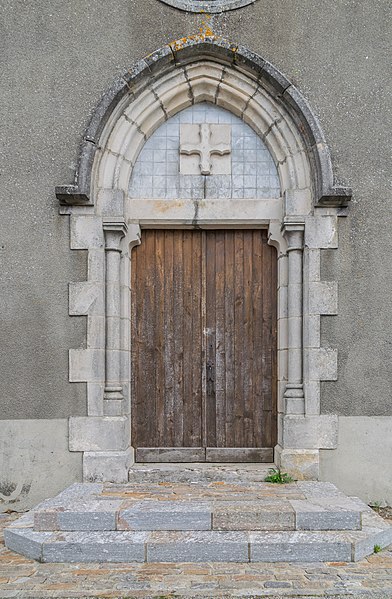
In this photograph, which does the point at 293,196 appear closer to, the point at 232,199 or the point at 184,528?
the point at 232,199

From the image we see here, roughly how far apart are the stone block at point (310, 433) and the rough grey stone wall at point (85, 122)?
0.19 metres

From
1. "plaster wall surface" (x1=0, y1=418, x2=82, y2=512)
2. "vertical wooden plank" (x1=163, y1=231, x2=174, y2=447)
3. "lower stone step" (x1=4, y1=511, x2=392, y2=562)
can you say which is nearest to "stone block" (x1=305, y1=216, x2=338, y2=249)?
"vertical wooden plank" (x1=163, y1=231, x2=174, y2=447)

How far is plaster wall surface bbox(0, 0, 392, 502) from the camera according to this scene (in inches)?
197

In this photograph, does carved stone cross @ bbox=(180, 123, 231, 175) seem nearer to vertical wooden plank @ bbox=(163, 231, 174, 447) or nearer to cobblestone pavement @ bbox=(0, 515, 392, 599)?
vertical wooden plank @ bbox=(163, 231, 174, 447)

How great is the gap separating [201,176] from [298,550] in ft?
10.9

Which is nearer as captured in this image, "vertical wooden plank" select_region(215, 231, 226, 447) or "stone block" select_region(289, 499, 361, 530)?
"stone block" select_region(289, 499, 361, 530)

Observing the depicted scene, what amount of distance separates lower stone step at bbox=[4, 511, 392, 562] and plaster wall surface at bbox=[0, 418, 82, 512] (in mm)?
1127

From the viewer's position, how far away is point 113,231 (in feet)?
16.6

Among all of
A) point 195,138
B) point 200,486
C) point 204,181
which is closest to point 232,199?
point 204,181

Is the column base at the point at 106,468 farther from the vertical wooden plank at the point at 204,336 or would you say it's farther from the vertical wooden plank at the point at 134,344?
the vertical wooden plank at the point at 204,336

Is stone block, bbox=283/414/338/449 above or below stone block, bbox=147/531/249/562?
above

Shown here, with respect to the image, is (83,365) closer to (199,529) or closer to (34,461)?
(34,461)

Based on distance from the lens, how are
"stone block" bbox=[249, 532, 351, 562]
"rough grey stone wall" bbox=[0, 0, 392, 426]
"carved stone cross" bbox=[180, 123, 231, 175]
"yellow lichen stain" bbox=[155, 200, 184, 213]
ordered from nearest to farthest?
"stone block" bbox=[249, 532, 351, 562] < "rough grey stone wall" bbox=[0, 0, 392, 426] < "yellow lichen stain" bbox=[155, 200, 184, 213] < "carved stone cross" bbox=[180, 123, 231, 175]

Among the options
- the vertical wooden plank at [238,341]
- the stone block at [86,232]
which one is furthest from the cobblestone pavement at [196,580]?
the stone block at [86,232]
